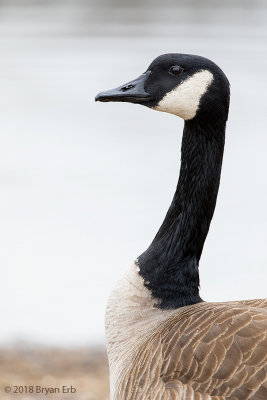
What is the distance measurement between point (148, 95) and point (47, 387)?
2.35 metres

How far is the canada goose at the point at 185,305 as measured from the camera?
2688mm

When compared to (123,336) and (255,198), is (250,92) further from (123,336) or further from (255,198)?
(123,336)

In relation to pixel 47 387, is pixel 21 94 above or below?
above

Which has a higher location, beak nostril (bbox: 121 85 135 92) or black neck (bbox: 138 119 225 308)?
beak nostril (bbox: 121 85 135 92)

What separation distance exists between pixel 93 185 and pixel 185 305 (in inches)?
210

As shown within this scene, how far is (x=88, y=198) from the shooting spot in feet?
26.6

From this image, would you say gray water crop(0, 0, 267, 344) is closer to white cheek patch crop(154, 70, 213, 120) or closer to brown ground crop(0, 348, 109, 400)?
brown ground crop(0, 348, 109, 400)

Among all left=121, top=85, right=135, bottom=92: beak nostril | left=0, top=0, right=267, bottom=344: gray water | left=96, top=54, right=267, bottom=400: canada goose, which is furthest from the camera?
left=0, top=0, right=267, bottom=344: gray water

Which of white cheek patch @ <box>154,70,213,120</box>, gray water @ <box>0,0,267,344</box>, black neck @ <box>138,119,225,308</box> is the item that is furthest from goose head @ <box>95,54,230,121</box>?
gray water @ <box>0,0,267,344</box>

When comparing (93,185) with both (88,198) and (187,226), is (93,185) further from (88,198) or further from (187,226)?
(187,226)

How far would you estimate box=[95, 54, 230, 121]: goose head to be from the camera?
3035mm

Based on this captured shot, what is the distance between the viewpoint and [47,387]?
4746mm

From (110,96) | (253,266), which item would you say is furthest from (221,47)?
(110,96)

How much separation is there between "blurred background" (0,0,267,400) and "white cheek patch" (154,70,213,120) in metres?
2.27
